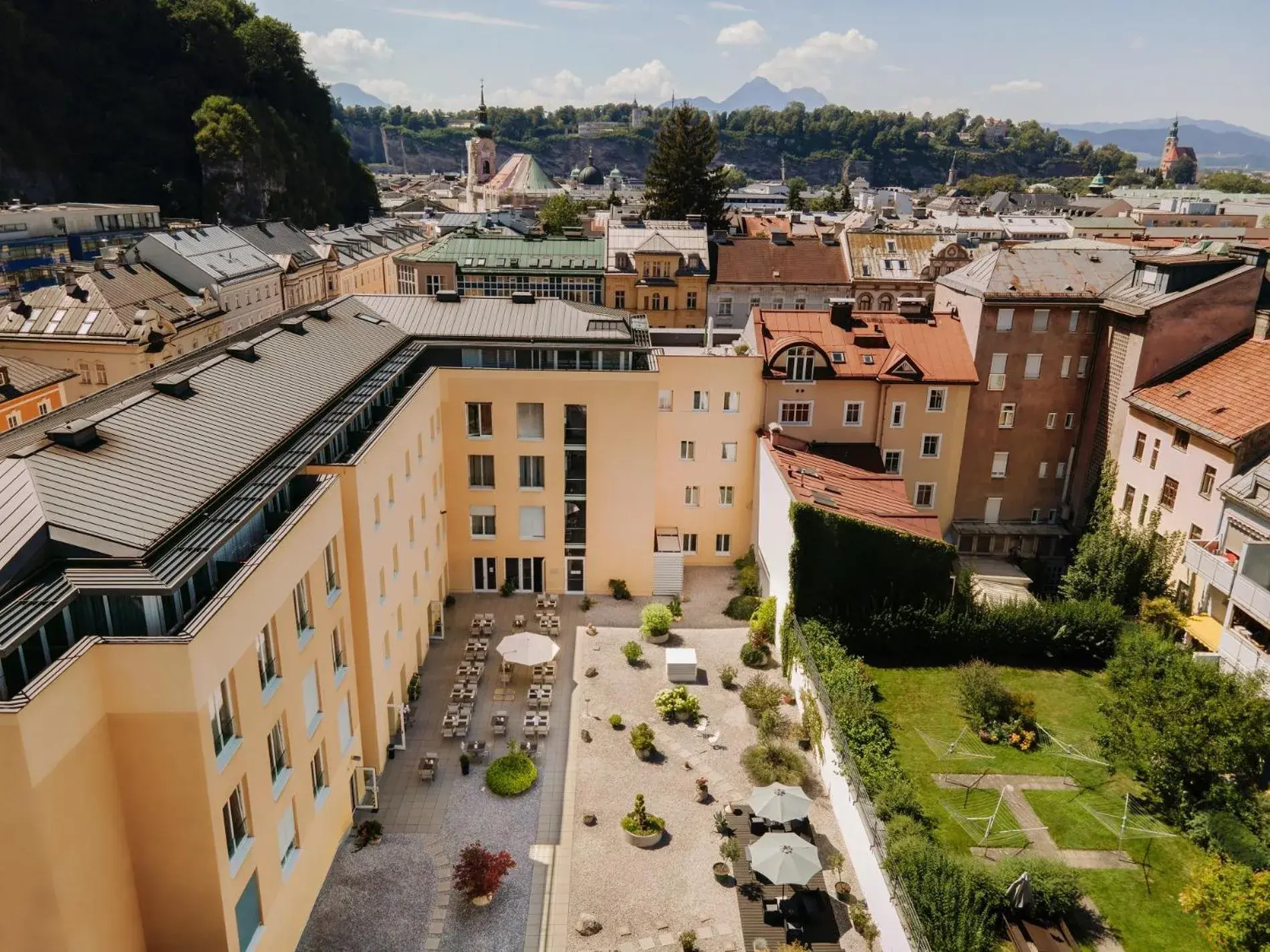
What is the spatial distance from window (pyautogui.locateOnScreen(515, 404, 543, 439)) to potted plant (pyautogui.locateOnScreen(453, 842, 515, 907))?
18.8m

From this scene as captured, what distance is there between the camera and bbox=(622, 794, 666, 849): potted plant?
25.7 meters

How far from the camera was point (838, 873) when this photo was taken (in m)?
24.6

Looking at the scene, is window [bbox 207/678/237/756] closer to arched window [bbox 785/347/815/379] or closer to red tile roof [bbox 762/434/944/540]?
red tile roof [bbox 762/434/944/540]

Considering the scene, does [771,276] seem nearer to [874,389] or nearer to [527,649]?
[874,389]

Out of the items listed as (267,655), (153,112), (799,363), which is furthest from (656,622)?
(153,112)

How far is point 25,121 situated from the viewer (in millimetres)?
96000

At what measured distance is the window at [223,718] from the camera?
54.1 feet

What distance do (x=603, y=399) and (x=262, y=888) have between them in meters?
23.9

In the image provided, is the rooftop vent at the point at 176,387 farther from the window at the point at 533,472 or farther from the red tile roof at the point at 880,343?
the red tile roof at the point at 880,343

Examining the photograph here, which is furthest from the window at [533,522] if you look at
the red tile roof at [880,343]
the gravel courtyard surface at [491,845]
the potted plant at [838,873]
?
the potted plant at [838,873]

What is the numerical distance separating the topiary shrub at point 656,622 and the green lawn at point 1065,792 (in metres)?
9.14

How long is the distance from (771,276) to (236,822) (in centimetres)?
6279

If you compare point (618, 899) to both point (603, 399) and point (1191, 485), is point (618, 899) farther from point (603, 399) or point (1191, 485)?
point (1191, 485)

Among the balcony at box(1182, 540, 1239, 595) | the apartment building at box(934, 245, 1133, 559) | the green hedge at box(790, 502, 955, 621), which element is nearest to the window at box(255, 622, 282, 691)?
the green hedge at box(790, 502, 955, 621)
